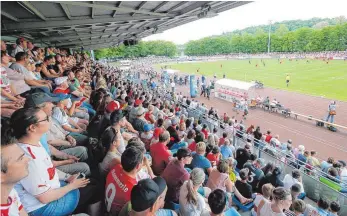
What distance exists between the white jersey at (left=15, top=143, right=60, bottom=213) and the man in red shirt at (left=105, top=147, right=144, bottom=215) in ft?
2.07

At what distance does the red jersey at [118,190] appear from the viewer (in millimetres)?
2672

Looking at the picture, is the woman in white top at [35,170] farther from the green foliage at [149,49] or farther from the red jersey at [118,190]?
the green foliage at [149,49]

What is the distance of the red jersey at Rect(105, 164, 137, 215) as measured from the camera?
2672 millimetres

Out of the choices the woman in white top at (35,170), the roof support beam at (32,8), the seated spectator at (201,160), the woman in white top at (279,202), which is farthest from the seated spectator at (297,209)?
the roof support beam at (32,8)

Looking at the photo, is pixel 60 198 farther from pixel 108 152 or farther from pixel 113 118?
pixel 113 118

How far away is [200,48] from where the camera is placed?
125500mm

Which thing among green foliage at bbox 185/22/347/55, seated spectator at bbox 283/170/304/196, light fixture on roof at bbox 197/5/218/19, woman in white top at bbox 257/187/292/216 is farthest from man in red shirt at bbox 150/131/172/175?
green foliage at bbox 185/22/347/55

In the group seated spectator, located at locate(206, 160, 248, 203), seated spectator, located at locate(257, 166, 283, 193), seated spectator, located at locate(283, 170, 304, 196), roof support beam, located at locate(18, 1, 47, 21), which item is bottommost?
seated spectator, located at locate(283, 170, 304, 196)

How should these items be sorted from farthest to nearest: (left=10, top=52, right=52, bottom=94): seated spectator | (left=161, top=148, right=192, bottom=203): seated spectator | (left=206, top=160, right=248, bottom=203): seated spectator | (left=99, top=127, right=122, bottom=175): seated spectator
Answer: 1. (left=10, top=52, right=52, bottom=94): seated spectator
2. (left=206, top=160, right=248, bottom=203): seated spectator
3. (left=161, top=148, right=192, bottom=203): seated spectator
4. (left=99, top=127, right=122, bottom=175): seated spectator

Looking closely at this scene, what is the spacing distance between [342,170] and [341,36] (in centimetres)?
9468

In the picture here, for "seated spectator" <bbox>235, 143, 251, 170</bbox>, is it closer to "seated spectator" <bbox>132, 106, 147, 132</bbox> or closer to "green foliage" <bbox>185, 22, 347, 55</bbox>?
"seated spectator" <bbox>132, 106, 147, 132</bbox>

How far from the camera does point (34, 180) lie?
2.28 metres

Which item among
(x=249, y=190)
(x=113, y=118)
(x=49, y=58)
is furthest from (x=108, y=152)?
(x=49, y=58)

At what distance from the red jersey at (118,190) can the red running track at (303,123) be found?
13.4 metres
